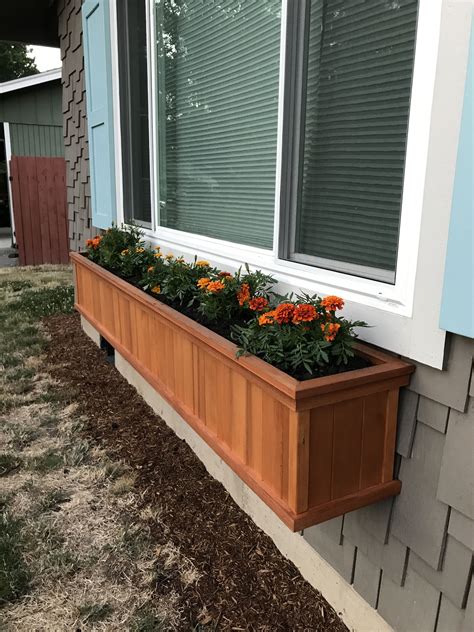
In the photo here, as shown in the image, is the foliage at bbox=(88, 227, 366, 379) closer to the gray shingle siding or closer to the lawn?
the gray shingle siding

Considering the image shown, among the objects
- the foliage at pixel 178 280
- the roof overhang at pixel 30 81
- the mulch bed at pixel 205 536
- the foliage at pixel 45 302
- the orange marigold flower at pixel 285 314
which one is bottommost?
the mulch bed at pixel 205 536

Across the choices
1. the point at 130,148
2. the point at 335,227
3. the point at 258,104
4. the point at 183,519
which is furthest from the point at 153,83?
the point at 183,519

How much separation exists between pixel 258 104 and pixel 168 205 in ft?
3.19

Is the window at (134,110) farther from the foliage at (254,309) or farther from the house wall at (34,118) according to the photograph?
the house wall at (34,118)

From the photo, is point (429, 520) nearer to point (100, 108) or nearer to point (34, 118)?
point (100, 108)

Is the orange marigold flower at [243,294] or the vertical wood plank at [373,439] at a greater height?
the orange marigold flower at [243,294]

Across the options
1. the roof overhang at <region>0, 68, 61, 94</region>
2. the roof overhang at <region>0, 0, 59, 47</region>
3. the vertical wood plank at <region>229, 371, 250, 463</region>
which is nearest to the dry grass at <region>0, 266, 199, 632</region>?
the vertical wood plank at <region>229, 371, 250, 463</region>

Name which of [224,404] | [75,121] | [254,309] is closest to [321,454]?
[224,404]

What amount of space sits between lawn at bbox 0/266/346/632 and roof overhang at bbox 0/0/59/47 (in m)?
3.20

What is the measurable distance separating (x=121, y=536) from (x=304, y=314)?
1.15 m

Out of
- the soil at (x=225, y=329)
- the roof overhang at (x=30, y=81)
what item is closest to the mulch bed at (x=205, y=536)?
the soil at (x=225, y=329)

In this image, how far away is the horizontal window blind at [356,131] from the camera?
54.0 inches

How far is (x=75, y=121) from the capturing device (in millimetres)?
4172

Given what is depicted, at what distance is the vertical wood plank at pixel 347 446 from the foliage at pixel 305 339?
0.34 feet
